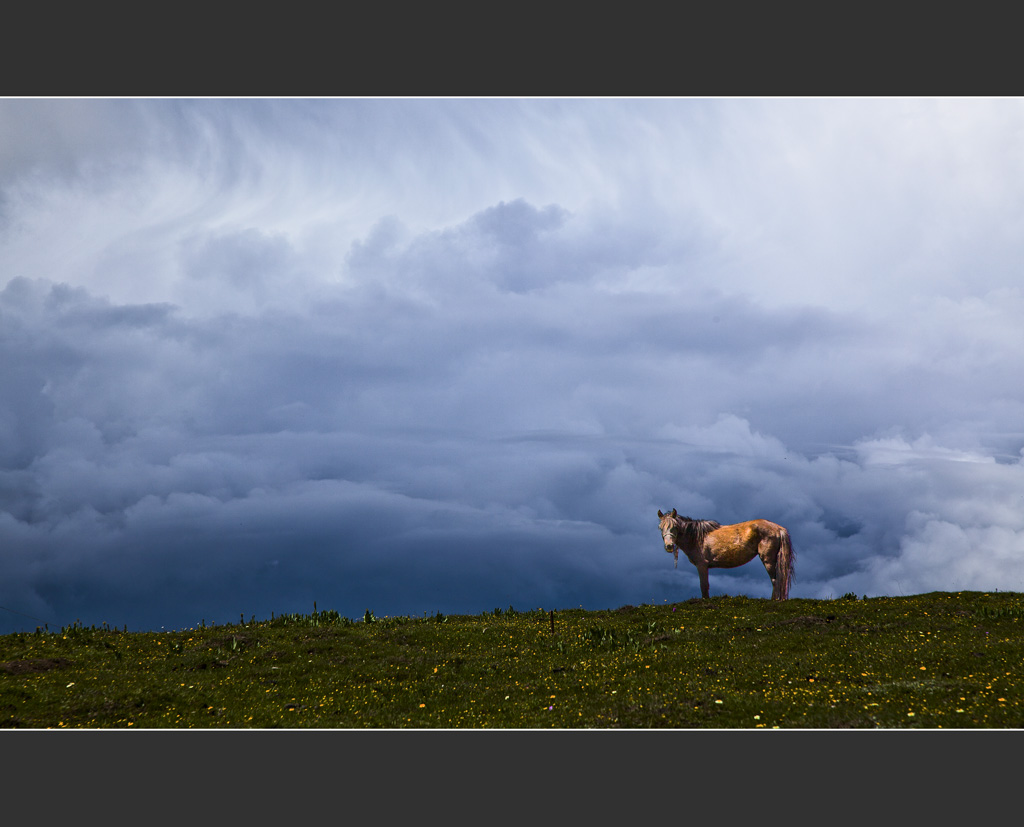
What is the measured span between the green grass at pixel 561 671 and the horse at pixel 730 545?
409cm

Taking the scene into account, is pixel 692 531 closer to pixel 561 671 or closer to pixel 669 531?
pixel 669 531

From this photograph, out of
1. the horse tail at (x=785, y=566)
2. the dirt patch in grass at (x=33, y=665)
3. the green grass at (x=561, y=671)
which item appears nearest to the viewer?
the green grass at (x=561, y=671)

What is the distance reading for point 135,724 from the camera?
57.8 ft

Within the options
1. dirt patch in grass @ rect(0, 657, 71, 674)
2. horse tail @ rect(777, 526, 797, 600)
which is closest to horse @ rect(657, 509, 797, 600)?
horse tail @ rect(777, 526, 797, 600)

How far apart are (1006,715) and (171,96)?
29.8 m

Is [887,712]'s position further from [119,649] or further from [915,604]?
[119,649]

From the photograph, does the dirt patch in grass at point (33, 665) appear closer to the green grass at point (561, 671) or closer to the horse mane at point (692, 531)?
the green grass at point (561, 671)

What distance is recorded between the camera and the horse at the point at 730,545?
34375 millimetres

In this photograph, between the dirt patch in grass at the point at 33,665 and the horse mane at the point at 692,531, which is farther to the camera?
the horse mane at the point at 692,531

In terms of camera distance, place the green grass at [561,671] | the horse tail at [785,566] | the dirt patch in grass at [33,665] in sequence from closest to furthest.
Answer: the green grass at [561,671] < the dirt patch in grass at [33,665] < the horse tail at [785,566]

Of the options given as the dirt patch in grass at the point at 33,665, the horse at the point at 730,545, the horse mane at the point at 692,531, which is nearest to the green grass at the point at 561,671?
A: the dirt patch in grass at the point at 33,665

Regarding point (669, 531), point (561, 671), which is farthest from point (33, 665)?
point (669, 531)

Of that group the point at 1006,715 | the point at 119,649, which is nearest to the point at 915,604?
the point at 1006,715

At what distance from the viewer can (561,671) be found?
842 inches
